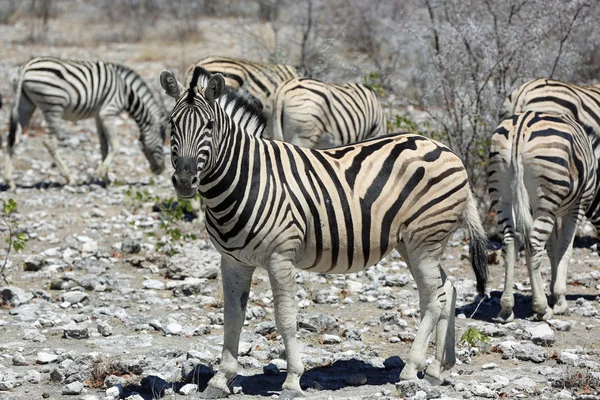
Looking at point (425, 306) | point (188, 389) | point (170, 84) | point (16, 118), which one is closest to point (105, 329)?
point (188, 389)

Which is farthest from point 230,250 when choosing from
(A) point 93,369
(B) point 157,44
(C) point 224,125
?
(B) point 157,44

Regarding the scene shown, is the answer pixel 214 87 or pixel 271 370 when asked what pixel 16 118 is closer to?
pixel 271 370

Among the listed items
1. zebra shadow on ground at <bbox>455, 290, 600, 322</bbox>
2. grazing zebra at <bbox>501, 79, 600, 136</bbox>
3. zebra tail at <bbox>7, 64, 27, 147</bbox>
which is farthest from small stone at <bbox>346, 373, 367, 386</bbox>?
zebra tail at <bbox>7, 64, 27, 147</bbox>

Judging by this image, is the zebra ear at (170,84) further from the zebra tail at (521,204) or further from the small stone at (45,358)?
the zebra tail at (521,204)

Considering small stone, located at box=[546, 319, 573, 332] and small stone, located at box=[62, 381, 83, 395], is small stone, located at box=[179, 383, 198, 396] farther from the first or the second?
small stone, located at box=[546, 319, 573, 332]

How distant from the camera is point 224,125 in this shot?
5773 mm

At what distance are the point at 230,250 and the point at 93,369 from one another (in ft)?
4.46

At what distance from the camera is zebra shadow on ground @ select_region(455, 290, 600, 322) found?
8.29 metres

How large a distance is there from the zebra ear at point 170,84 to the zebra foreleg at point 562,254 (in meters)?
4.38

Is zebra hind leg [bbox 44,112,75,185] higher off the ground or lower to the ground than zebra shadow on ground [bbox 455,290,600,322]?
higher

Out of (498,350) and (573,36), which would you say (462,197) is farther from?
(573,36)

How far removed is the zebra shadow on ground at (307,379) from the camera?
6012 millimetres

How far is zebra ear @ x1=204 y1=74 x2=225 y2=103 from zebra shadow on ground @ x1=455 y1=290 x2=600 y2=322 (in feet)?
11.9

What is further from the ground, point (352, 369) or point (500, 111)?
point (500, 111)
